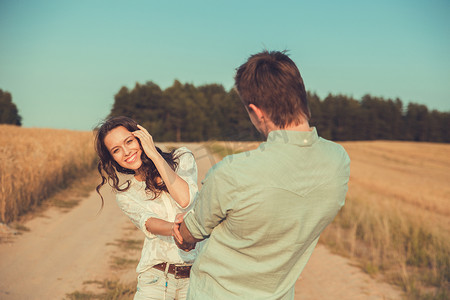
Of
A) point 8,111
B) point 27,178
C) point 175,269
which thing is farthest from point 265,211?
point 8,111

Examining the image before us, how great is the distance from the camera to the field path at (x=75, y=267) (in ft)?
17.8

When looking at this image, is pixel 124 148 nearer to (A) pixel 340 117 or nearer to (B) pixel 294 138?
(B) pixel 294 138

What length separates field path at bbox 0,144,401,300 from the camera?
5415 millimetres

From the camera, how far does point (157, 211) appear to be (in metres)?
2.74

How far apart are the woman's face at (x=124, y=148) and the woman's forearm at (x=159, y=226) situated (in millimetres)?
470

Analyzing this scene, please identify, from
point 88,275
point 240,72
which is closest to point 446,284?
point 88,275

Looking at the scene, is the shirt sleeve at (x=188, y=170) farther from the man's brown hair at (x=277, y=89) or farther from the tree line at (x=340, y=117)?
the tree line at (x=340, y=117)

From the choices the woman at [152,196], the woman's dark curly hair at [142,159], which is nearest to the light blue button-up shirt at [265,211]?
the woman at [152,196]

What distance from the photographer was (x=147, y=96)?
47.8 metres

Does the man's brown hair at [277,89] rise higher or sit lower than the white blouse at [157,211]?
higher

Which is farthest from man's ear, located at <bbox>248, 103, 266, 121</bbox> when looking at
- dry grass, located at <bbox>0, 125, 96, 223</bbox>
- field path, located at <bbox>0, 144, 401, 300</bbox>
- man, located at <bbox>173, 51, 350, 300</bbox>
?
dry grass, located at <bbox>0, 125, 96, 223</bbox>

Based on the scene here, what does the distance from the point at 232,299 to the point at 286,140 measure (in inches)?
23.8

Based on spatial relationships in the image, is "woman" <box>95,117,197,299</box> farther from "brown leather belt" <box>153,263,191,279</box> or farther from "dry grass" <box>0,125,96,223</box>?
"dry grass" <box>0,125,96,223</box>

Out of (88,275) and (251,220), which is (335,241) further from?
(251,220)
